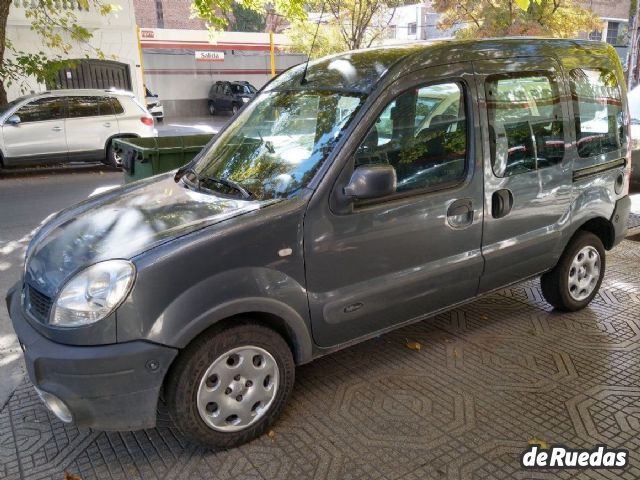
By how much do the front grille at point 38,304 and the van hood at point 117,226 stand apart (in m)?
0.04

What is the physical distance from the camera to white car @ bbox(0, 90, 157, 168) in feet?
38.7

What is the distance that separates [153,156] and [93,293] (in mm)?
4174

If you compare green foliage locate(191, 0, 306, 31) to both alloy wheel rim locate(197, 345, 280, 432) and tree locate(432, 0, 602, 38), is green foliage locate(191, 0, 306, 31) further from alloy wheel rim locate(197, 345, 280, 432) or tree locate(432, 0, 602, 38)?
alloy wheel rim locate(197, 345, 280, 432)

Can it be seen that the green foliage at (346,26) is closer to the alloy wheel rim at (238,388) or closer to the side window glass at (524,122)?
the side window glass at (524,122)

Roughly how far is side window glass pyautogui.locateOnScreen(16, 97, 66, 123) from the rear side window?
11.1 metres

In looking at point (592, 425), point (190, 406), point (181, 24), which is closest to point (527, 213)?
point (592, 425)

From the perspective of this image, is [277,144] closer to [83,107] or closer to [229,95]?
[83,107]

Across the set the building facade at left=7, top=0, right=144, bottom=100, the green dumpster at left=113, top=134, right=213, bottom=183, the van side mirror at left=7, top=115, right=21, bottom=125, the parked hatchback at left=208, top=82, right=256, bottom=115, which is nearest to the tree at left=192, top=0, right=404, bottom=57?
the building facade at left=7, top=0, right=144, bottom=100

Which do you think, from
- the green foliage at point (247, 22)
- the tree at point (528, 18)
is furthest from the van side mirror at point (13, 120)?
the green foliage at point (247, 22)

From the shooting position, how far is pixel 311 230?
3.01 meters

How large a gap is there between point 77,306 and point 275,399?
117 centimetres

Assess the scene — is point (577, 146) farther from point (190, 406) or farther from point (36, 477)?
point (36, 477)

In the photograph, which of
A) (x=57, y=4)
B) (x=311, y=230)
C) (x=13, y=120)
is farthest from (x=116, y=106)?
(x=311, y=230)

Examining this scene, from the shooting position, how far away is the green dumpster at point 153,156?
21.5 feet
